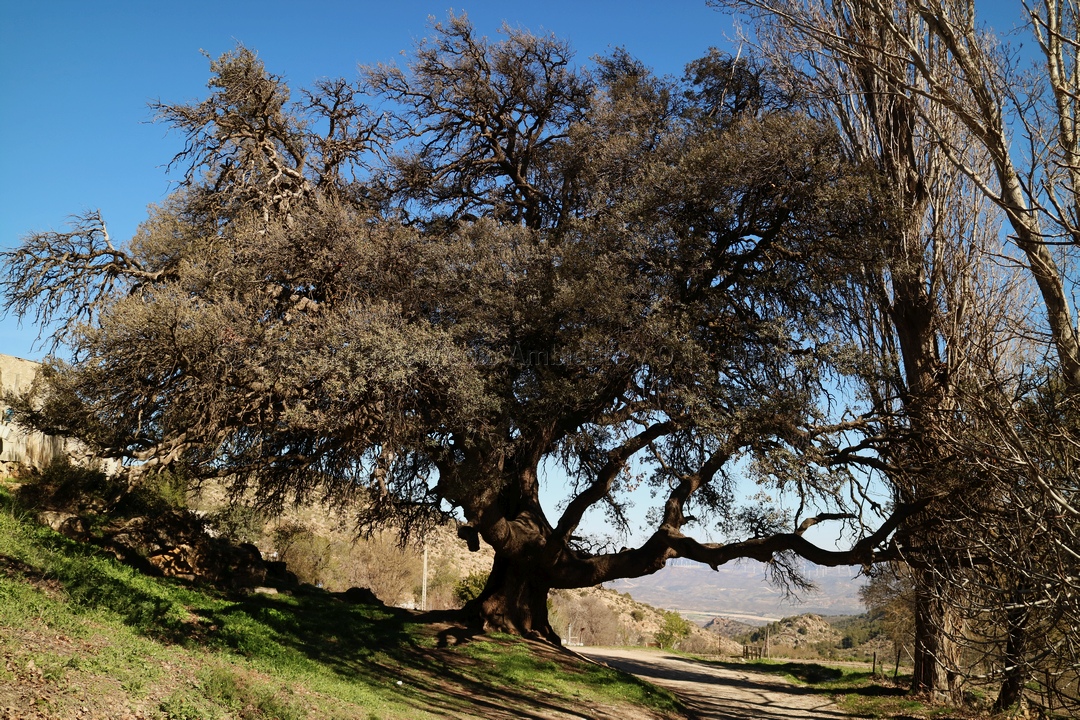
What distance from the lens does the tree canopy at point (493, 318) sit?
11.0 metres

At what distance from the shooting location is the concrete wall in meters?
14.6

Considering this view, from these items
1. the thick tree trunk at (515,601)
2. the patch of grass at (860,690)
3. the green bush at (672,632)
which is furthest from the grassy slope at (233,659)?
the green bush at (672,632)

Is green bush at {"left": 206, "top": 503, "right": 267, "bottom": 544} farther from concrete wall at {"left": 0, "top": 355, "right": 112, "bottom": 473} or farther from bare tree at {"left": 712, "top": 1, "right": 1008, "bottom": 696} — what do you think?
bare tree at {"left": 712, "top": 1, "right": 1008, "bottom": 696}

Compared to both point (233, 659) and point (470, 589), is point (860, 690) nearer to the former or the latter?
point (470, 589)

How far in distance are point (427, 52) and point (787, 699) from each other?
1581cm

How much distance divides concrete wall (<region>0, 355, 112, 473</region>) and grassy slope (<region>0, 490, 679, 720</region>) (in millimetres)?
3688

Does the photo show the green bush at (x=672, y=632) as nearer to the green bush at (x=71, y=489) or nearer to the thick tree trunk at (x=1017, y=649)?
the green bush at (x=71, y=489)

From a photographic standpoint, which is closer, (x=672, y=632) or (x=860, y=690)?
(x=860, y=690)

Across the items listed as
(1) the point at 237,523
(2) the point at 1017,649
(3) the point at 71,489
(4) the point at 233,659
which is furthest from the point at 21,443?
(2) the point at 1017,649

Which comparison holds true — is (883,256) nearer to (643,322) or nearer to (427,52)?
(643,322)

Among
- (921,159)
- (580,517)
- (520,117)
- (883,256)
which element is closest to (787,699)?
(580,517)

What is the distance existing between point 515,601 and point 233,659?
8429 millimetres

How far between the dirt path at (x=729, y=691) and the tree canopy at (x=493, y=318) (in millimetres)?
2836

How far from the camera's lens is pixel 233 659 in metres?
8.63
